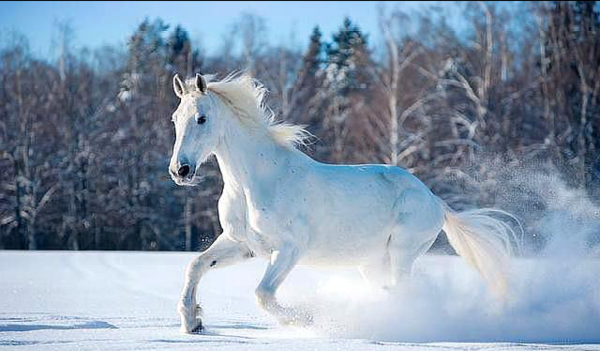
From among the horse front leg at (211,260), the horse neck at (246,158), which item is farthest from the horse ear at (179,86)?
the horse front leg at (211,260)

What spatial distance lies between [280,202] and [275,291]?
650 millimetres

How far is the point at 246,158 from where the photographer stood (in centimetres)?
556

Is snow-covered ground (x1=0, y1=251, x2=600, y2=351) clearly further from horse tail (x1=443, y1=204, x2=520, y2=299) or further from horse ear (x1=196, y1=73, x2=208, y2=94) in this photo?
horse ear (x1=196, y1=73, x2=208, y2=94)

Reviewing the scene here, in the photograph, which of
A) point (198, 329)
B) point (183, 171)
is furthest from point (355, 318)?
point (183, 171)

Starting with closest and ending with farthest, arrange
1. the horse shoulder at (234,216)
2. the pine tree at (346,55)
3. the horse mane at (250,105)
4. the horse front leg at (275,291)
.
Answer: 1. the horse front leg at (275,291)
2. the horse shoulder at (234,216)
3. the horse mane at (250,105)
4. the pine tree at (346,55)

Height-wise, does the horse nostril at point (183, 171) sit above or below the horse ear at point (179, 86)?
below

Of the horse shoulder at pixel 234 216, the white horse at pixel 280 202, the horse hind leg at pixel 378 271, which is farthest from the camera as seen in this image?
the horse hind leg at pixel 378 271

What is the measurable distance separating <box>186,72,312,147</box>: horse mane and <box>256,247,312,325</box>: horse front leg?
1.04 metres

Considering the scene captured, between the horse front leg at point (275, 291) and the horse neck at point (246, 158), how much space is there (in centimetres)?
57

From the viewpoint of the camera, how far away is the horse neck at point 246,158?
549cm

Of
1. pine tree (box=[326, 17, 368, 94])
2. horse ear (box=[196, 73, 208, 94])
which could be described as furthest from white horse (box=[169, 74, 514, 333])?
pine tree (box=[326, 17, 368, 94])

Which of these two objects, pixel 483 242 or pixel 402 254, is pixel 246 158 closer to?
pixel 402 254

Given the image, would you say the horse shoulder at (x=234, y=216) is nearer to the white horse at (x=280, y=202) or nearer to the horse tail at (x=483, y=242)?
the white horse at (x=280, y=202)

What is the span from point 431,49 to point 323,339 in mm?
24766
